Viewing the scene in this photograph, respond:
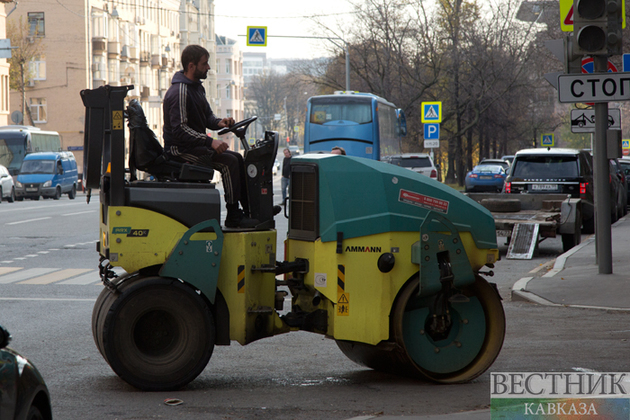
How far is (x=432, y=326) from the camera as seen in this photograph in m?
6.62

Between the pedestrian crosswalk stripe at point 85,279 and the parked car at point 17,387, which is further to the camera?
the pedestrian crosswalk stripe at point 85,279

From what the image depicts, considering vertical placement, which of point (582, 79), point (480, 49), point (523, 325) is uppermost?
point (480, 49)

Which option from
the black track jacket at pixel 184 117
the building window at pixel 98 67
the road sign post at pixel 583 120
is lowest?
the black track jacket at pixel 184 117

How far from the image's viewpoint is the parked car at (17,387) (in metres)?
3.60

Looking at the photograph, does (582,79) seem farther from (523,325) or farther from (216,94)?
(216,94)

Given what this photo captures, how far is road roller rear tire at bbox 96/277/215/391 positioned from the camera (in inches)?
241

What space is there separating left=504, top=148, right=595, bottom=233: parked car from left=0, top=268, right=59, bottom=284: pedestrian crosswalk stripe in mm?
10768

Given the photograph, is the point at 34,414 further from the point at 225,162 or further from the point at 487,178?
the point at 487,178

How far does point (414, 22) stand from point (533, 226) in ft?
122

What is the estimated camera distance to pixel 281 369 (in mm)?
7184

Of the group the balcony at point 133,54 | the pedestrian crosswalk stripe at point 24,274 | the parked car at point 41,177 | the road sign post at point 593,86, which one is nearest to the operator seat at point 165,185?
the road sign post at point 593,86

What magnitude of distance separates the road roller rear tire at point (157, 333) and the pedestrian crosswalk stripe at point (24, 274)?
7.14m

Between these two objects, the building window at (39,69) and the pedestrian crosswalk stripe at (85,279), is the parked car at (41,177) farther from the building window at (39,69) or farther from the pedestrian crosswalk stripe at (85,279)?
the pedestrian crosswalk stripe at (85,279)

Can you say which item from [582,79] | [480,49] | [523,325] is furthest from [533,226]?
[480,49]
